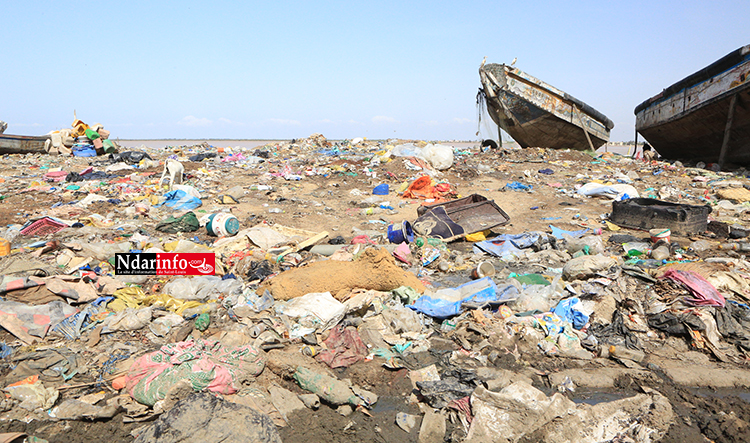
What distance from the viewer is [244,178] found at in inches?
408

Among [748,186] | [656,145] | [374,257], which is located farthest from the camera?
[656,145]

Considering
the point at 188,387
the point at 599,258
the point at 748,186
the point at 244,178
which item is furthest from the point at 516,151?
the point at 188,387

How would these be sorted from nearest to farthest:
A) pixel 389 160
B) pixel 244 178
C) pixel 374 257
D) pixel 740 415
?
pixel 740 415
pixel 374 257
pixel 244 178
pixel 389 160

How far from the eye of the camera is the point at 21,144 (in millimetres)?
14453

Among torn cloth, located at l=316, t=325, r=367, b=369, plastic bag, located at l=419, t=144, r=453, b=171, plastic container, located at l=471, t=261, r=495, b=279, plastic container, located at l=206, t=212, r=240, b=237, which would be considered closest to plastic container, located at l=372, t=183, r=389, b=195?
plastic bag, located at l=419, t=144, r=453, b=171

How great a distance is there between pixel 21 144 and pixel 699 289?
1882 cm

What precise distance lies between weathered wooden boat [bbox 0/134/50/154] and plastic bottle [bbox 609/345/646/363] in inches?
714

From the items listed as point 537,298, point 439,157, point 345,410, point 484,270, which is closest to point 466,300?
point 537,298

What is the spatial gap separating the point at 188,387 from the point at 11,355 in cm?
146

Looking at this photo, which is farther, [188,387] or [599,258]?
[599,258]

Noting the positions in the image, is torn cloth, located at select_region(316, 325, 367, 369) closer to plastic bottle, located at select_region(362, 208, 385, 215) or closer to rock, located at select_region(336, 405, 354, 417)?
rock, located at select_region(336, 405, 354, 417)

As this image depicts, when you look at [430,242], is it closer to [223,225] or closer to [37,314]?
[223,225]

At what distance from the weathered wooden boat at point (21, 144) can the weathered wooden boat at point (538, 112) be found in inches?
608

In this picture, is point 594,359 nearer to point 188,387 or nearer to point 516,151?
point 188,387
